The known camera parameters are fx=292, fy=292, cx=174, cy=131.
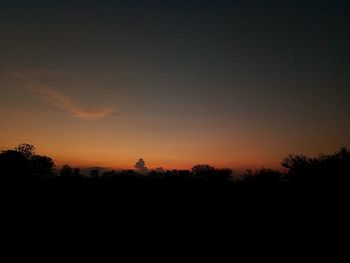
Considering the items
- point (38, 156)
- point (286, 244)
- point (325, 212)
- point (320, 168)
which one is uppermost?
point (38, 156)

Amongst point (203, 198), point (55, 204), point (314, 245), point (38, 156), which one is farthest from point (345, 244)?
point (38, 156)

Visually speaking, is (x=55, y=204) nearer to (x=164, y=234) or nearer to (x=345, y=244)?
(x=164, y=234)

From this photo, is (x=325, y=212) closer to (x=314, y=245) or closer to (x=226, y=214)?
(x=314, y=245)

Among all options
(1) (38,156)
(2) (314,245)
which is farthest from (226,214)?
(1) (38,156)

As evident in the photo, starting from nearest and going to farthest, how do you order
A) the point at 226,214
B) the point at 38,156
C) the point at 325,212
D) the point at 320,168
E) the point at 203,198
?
1. the point at 325,212
2. the point at 226,214
3. the point at 203,198
4. the point at 320,168
5. the point at 38,156

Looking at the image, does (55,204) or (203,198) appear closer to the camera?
(55,204)

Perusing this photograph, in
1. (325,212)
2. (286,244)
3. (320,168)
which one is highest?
(320,168)

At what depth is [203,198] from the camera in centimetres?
2141

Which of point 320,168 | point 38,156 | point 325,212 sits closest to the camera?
point 325,212

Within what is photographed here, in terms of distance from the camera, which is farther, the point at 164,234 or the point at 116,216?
the point at 116,216

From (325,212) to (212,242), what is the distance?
7230 millimetres

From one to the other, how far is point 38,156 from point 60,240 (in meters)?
105

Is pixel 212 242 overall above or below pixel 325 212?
below

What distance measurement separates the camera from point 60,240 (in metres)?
12.2
